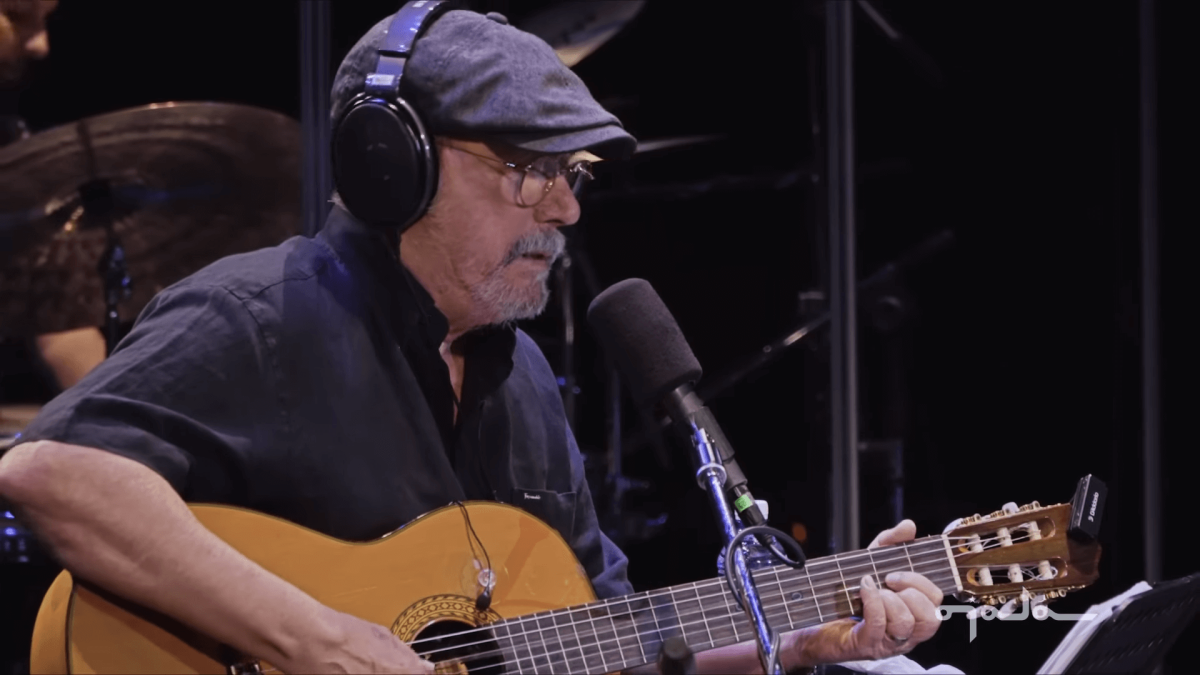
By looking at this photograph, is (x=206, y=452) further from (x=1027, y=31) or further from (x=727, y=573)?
(x=1027, y=31)

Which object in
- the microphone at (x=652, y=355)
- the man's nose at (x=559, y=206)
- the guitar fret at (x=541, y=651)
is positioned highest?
the man's nose at (x=559, y=206)

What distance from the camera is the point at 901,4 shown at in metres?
4.39

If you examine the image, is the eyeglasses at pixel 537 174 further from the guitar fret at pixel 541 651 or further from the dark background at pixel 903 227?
the dark background at pixel 903 227

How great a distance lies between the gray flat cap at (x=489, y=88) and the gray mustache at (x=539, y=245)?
176 mm

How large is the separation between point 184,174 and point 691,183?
2.51m

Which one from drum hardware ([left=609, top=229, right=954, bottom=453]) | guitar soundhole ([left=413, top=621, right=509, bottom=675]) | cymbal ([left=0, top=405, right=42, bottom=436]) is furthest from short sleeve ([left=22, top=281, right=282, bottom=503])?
drum hardware ([left=609, top=229, right=954, bottom=453])

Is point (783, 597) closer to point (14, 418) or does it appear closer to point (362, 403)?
point (362, 403)

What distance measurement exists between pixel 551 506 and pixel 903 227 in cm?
283

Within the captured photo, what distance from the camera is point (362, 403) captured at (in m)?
1.84

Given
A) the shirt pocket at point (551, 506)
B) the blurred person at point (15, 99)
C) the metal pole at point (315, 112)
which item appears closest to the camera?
the shirt pocket at point (551, 506)

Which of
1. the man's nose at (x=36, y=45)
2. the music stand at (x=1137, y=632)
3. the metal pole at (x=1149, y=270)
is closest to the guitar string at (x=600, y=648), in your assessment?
the music stand at (x=1137, y=632)

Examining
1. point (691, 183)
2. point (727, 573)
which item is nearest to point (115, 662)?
point (727, 573)

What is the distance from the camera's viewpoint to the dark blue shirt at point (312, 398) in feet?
5.30

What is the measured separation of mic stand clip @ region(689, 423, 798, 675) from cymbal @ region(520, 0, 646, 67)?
1.84 m
